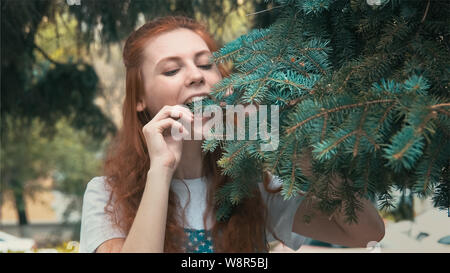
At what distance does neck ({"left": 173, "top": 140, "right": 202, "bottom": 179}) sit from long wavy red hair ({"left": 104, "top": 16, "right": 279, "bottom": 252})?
3 cm

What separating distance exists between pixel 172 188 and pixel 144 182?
Result: 0.11m

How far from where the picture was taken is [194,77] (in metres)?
1.50

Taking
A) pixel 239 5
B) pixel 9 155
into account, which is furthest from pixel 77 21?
pixel 9 155

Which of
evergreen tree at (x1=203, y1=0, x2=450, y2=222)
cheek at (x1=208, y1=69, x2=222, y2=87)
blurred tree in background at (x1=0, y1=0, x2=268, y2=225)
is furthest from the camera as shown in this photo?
blurred tree in background at (x1=0, y1=0, x2=268, y2=225)

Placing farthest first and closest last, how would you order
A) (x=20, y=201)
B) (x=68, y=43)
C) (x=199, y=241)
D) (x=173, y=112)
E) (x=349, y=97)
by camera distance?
(x=20, y=201)
(x=68, y=43)
(x=199, y=241)
(x=173, y=112)
(x=349, y=97)

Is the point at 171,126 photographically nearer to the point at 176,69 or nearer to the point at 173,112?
the point at 173,112

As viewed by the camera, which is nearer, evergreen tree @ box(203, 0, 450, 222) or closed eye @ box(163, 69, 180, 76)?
evergreen tree @ box(203, 0, 450, 222)

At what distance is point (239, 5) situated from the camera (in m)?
2.96

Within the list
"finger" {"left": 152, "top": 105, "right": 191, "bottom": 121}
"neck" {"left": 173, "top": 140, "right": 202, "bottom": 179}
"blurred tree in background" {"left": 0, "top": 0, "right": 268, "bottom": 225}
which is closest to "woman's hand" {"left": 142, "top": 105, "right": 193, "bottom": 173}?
"finger" {"left": 152, "top": 105, "right": 191, "bottom": 121}

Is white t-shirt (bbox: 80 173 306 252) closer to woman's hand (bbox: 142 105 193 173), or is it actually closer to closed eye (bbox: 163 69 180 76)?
woman's hand (bbox: 142 105 193 173)

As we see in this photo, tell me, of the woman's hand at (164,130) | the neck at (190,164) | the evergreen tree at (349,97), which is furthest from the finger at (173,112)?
the neck at (190,164)

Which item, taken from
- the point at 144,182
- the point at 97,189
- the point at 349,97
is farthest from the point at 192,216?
the point at 349,97

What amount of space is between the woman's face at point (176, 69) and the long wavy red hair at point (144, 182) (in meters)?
0.06

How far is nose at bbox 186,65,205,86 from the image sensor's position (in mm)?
1505
